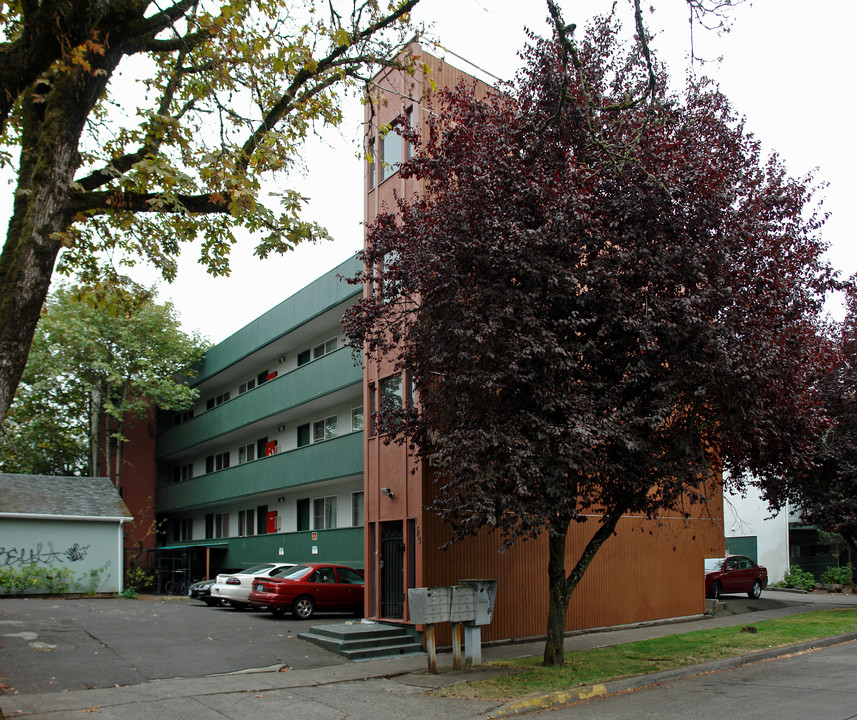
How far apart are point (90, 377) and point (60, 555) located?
37.2ft

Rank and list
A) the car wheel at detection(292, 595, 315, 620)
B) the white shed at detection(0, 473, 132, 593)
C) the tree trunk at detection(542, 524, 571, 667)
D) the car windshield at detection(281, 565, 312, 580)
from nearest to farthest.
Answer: the tree trunk at detection(542, 524, 571, 667)
the car wheel at detection(292, 595, 315, 620)
the car windshield at detection(281, 565, 312, 580)
the white shed at detection(0, 473, 132, 593)

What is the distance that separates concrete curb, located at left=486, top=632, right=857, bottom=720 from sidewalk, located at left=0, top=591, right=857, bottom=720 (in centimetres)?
2

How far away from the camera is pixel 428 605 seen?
1190 centimetres

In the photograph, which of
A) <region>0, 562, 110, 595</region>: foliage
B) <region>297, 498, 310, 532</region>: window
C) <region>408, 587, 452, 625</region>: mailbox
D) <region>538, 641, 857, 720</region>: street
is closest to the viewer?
<region>538, 641, 857, 720</region>: street

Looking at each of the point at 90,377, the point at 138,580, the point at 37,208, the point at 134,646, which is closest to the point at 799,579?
the point at 138,580

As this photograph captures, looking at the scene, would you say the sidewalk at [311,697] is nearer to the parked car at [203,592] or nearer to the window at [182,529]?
the parked car at [203,592]

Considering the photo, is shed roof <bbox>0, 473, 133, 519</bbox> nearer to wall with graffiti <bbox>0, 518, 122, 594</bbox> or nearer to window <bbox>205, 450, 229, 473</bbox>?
wall with graffiti <bbox>0, 518, 122, 594</bbox>

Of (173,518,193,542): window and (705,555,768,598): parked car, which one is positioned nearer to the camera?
(705,555,768,598): parked car

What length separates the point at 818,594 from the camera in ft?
102

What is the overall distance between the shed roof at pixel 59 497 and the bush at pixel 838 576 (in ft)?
93.7

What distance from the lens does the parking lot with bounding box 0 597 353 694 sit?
39.1ft

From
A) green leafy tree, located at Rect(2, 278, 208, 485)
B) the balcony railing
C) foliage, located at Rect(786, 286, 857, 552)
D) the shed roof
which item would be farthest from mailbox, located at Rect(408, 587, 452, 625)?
green leafy tree, located at Rect(2, 278, 208, 485)

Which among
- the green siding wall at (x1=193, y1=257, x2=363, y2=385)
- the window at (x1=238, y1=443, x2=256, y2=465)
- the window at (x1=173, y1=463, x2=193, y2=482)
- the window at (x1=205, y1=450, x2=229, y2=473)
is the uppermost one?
the green siding wall at (x1=193, y1=257, x2=363, y2=385)

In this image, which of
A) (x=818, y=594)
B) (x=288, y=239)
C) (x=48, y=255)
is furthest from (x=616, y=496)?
(x=818, y=594)
